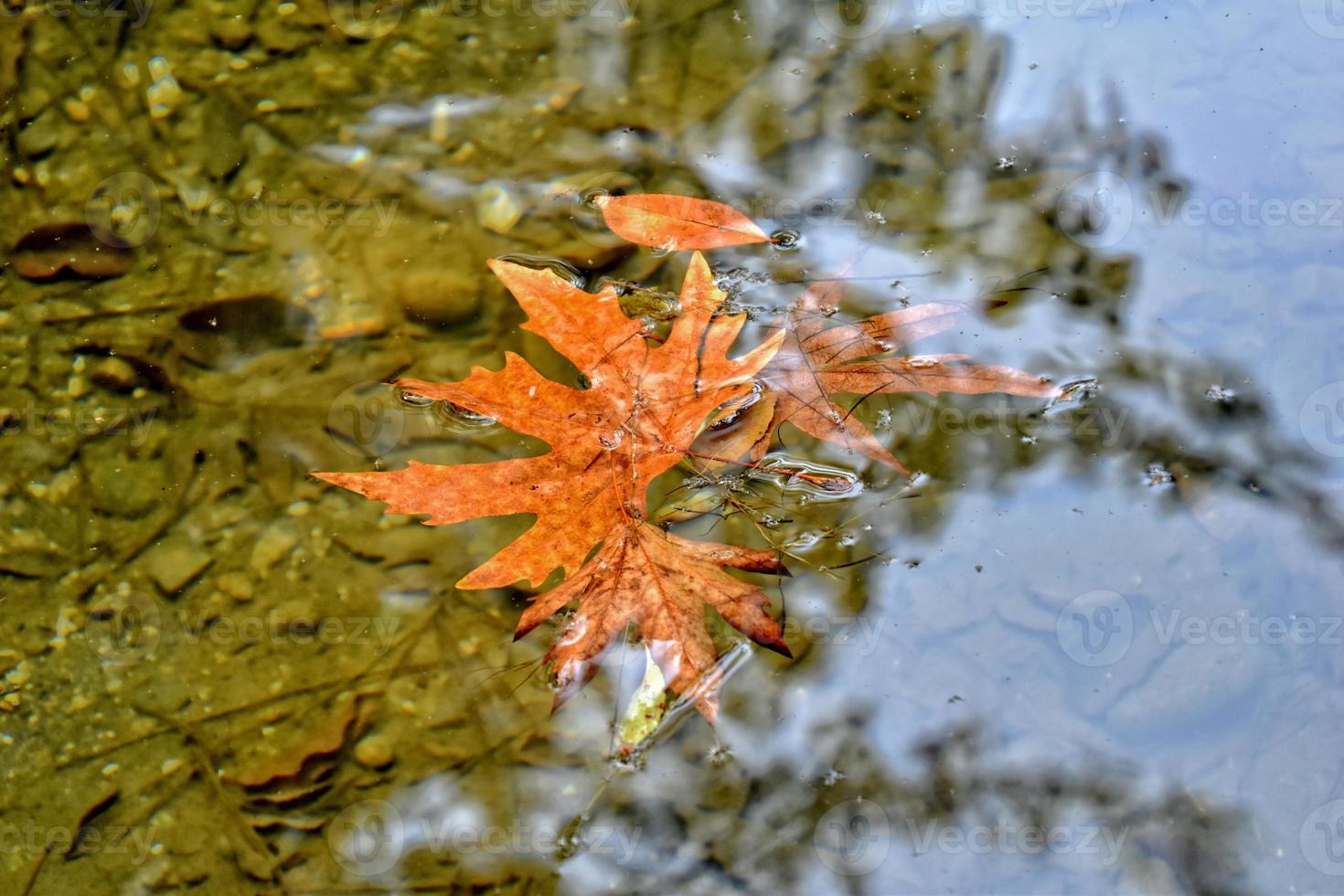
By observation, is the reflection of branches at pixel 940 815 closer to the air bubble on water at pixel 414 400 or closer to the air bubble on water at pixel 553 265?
the air bubble on water at pixel 414 400

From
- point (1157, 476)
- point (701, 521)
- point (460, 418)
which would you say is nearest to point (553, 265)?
point (460, 418)

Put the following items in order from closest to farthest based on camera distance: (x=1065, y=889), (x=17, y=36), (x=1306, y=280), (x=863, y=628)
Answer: (x=1065, y=889) → (x=863, y=628) → (x=1306, y=280) → (x=17, y=36)

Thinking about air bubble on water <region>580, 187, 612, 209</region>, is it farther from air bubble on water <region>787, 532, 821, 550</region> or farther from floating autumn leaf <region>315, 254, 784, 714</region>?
air bubble on water <region>787, 532, 821, 550</region>

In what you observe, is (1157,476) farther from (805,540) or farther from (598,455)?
(598,455)

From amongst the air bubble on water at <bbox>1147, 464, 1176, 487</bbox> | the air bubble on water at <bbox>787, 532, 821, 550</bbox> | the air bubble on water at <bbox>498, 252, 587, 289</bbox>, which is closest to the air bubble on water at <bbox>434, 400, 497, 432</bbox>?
the air bubble on water at <bbox>498, 252, 587, 289</bbox>

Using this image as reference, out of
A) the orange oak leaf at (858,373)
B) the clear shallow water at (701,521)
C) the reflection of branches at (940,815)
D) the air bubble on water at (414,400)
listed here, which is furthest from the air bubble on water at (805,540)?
the air bubble on water at (414,400)

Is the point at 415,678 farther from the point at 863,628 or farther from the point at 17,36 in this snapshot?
the point at 17,36

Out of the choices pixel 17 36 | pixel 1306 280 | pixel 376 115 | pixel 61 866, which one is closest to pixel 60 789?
pixel 61 866
